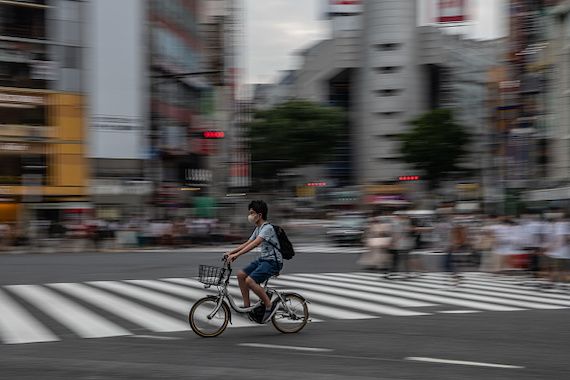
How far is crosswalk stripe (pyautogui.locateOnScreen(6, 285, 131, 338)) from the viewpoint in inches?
416

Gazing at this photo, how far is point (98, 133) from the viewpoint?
4641 cm

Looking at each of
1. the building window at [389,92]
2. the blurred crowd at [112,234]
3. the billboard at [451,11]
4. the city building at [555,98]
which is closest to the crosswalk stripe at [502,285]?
the blurred crowd at [112,234]

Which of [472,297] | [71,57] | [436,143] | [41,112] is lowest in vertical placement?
[472,297]

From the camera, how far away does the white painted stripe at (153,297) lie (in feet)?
42.0

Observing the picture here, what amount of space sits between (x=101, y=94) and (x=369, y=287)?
109ft

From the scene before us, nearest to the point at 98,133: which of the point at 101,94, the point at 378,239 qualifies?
the point at 101,94

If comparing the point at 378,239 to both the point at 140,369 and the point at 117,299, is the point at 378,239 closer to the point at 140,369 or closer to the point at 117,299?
the point at 117,299

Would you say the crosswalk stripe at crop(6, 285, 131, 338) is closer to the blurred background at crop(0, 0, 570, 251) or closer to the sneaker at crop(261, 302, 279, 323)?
the sneaker at crop(261, 302, 279, 323)

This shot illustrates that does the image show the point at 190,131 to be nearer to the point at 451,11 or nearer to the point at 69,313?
the point at 451,11

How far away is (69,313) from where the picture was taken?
12414 mm

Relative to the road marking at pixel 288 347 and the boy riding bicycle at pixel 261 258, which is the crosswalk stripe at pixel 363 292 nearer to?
the boy riding bicycle at pixel 261 258

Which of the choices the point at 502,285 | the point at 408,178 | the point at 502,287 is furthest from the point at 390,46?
the point at 502,287

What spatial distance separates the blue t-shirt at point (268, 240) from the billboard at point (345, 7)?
262ft

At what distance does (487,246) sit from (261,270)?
1322 centimetres
